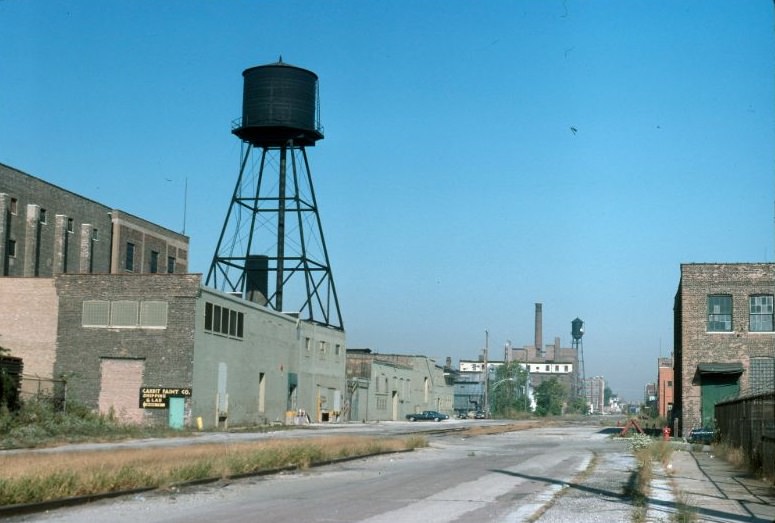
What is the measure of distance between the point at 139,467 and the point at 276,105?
47787 mm

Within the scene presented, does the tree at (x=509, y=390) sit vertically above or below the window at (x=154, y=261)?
below

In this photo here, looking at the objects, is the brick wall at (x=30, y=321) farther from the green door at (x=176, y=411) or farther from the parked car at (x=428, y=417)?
the parked car at (x=428, y=417)

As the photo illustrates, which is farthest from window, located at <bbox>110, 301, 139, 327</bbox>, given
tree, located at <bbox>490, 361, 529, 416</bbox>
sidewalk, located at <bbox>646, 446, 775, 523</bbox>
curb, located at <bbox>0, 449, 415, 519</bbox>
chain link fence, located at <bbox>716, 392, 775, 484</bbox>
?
tree, located at <bbox>490, 361, 529, 416</bbox>

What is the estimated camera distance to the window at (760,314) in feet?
157

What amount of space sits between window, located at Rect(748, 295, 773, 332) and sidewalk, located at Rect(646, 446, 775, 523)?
2234 centimetres

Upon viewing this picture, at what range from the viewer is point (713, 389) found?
4778 cm

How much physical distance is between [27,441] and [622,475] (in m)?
21.3

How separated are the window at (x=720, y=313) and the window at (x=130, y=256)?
145 ft

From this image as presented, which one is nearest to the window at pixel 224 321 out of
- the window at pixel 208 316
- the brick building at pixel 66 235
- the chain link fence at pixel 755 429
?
the window at pixel 208 316

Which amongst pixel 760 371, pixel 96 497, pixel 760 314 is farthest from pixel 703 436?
pixel 96 497

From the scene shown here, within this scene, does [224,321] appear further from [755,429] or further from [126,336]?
[755,429]

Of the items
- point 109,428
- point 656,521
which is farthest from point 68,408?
point 656,521

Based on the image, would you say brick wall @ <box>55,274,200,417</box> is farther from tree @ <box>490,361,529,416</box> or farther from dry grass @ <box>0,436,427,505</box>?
tree @ <box>490,361,529,416</box>

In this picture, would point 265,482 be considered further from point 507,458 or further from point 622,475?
point 507,458
